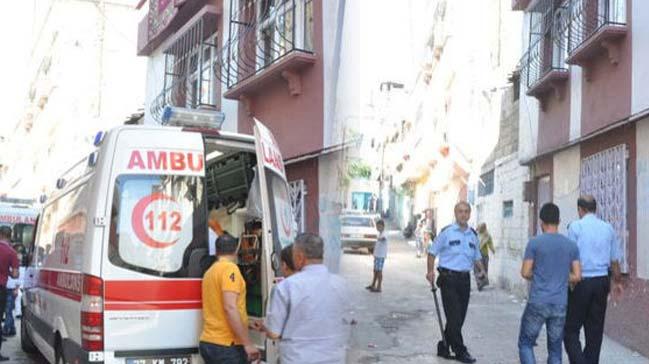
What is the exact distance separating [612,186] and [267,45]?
5.67 m

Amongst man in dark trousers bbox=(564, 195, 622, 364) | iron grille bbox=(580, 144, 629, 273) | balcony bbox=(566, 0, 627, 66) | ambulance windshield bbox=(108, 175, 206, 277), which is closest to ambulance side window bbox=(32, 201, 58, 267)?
ambulance windshield bbox=(108, 175, 206, 277)

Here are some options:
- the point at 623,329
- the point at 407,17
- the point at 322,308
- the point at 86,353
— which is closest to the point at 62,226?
the point at 86,353

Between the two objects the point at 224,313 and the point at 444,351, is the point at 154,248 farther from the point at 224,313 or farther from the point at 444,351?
the point at 444,351

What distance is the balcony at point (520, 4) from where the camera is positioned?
11156 mm

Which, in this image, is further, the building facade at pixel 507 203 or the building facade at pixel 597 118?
the building facade at pixel 507 203

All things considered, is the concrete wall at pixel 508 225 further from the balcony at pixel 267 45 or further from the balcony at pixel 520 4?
the balcony at pixel 267 45

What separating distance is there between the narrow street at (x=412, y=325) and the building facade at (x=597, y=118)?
1126 millimetres

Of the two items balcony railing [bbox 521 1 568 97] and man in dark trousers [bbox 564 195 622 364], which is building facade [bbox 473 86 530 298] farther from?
man in dark trousers [bbox 564 195 622 364]

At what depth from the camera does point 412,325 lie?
9148mm

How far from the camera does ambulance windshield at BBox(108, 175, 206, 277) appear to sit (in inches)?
187

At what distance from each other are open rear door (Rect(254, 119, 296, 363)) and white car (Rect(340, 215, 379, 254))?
1078 millimetres

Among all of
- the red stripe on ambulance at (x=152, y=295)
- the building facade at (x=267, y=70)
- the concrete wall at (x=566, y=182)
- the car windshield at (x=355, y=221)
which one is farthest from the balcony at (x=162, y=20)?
the car windshield at (x=355, y=221)

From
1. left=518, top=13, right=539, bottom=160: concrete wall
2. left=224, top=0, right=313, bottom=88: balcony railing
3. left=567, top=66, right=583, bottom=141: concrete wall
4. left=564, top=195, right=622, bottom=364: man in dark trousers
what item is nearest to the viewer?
left=564, top=195, right=622, bottom=364: man in dark trousers

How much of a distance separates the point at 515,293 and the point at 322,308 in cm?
955
